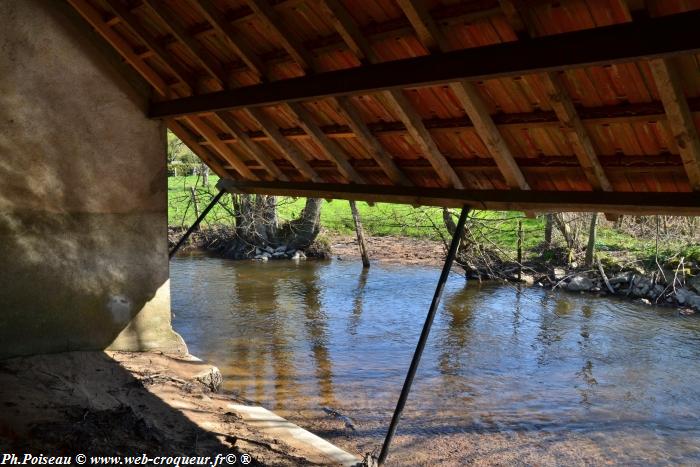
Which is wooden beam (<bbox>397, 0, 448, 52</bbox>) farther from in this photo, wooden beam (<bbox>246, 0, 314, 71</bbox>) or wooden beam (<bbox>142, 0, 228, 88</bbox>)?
wooden beam (<bbox>142, 0, 228, 88</bbox>)


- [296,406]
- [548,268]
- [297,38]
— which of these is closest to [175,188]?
[548,268]

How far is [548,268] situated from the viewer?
15.3 metres

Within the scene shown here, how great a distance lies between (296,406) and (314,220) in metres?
12.7

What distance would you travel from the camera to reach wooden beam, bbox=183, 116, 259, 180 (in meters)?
7.41

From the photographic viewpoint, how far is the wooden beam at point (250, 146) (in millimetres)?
6834

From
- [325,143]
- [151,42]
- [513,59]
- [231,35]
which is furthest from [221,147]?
[513,59]

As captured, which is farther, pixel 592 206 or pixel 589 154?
pixel 592 206

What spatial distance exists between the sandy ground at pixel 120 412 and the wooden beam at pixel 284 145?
2.48m

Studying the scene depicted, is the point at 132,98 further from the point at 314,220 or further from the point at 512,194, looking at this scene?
the point at 314,220

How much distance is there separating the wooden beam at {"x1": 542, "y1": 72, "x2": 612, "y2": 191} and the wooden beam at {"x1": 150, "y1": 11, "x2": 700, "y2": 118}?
0.42 metres

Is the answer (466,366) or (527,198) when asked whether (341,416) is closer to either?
(466,366)

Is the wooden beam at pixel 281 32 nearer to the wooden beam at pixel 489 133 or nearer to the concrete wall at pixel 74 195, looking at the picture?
the wooden beam at pixel 489 133

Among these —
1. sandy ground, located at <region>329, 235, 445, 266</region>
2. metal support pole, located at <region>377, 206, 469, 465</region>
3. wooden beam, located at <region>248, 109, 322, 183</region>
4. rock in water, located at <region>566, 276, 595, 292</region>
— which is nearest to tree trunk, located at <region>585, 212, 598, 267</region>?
rock in water, located at <region>566, 276, 595, 292</region>

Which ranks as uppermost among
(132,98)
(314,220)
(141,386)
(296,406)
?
(132,98)
